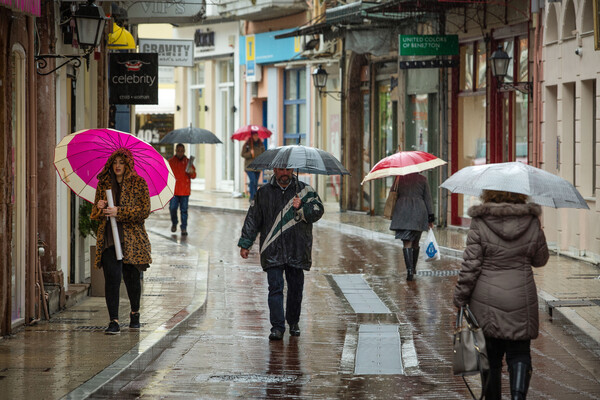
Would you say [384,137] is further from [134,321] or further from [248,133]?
[134,321]

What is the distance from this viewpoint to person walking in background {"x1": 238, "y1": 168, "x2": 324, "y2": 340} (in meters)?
11.3

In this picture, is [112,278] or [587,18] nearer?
[112,278]

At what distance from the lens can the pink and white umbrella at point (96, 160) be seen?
11.7m

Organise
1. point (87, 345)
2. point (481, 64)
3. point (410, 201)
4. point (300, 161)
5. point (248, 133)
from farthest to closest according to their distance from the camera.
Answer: point (248, 133)
point (481, 64)
point (410, 201)
point (300, 161)
point (87, 345)

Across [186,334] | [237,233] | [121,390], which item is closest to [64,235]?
[186,334]

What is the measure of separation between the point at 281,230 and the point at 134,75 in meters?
5.31

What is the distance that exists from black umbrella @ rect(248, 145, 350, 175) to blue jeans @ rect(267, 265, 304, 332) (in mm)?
956

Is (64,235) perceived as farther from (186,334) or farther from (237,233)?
(237,233)

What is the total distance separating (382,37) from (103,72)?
12.1 meters

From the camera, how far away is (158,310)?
12.8 meters

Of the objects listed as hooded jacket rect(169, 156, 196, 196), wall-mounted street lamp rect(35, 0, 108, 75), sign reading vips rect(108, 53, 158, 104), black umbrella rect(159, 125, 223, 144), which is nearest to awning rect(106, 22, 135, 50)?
sign reading vips rect(108, 53, 158, 104)

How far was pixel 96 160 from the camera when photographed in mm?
11883

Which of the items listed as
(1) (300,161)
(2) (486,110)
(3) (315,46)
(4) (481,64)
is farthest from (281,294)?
(3) (315,46)

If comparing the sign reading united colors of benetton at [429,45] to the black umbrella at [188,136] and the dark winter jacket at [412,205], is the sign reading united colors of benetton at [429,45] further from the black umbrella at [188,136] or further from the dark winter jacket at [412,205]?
the dark winter jacket at [412,205]
